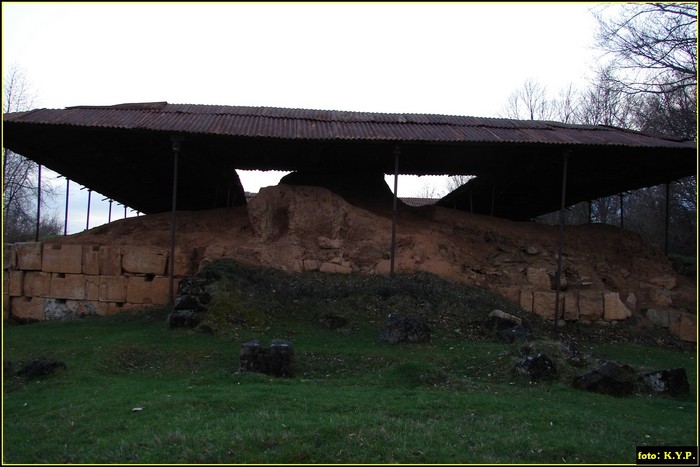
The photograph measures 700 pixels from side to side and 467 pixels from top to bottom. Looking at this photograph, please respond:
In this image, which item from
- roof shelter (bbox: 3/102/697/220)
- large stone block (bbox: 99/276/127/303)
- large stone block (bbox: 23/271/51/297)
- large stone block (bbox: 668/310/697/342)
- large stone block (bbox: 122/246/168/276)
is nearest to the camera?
roof shelter (bbox: 3/102/697/220)

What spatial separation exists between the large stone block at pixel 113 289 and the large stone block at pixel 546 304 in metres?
12.0

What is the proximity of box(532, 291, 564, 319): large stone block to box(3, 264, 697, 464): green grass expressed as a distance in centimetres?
168

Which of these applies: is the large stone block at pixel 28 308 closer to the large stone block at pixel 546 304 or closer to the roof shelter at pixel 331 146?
the roof shelter at pixel 331 146

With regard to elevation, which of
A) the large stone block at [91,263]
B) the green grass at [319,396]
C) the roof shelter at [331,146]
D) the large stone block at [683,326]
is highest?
the roof shelter at [331,146]

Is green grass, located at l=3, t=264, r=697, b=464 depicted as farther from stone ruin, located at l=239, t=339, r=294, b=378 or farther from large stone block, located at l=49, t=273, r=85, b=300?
large stone block, located at l=49, t=273, r=85, b=300

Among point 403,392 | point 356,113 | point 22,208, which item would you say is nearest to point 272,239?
point 356,113

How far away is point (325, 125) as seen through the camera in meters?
16.1

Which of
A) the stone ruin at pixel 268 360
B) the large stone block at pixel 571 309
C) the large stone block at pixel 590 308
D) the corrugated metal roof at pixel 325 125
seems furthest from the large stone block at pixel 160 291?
the large stone block at pixel 590 308

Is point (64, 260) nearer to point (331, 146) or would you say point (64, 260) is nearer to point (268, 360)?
point (331, 146)

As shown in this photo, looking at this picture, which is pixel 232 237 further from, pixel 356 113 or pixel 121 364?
pixel 121 364

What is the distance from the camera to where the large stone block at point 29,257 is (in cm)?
1647

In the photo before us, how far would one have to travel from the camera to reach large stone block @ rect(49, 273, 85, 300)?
16.2 meters

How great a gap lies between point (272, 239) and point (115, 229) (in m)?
5.48

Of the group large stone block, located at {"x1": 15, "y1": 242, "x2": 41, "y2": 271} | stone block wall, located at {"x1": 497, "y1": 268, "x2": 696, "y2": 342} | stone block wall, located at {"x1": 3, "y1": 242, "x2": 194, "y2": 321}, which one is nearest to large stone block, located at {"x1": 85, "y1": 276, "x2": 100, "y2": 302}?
stone block wall, located at {"x1": 3, "y1": 242, "x2": 194, "y2": 321}
